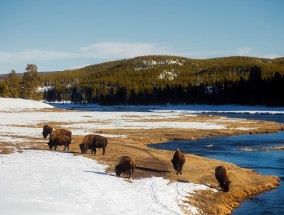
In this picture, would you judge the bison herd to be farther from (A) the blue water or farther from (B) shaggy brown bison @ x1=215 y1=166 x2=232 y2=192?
(A) the blue water

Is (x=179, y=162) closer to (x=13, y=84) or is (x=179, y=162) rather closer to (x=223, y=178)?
(x=223, y=178)

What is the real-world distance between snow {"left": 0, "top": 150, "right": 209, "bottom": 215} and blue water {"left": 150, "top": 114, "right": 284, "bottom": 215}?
3.24 metres

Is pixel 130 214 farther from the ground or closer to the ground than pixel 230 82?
closer to the ground

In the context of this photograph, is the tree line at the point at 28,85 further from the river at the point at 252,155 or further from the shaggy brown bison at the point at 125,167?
the shaggy brown bison at the point at 125,167

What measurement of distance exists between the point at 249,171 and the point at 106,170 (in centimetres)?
987

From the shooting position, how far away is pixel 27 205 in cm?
1522

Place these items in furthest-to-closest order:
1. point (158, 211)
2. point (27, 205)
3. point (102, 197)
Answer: point (102, 197) → point (158, 211) → point (27, 205)

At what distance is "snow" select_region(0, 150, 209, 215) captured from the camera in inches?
621

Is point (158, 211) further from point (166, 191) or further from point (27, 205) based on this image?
point (27, 205)

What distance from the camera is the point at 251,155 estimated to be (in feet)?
117

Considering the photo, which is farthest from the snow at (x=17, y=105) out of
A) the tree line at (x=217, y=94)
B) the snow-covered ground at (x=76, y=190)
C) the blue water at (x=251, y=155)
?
the snow-covered ground at (x=76, y=190)

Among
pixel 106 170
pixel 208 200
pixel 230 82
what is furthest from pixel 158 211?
pixel 230 82

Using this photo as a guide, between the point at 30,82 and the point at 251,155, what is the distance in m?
115

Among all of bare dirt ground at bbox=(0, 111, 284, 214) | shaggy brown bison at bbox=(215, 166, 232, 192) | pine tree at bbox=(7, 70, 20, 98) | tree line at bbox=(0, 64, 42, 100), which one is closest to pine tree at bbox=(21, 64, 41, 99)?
tree line at bbox=(0, 64, 42, 100)
